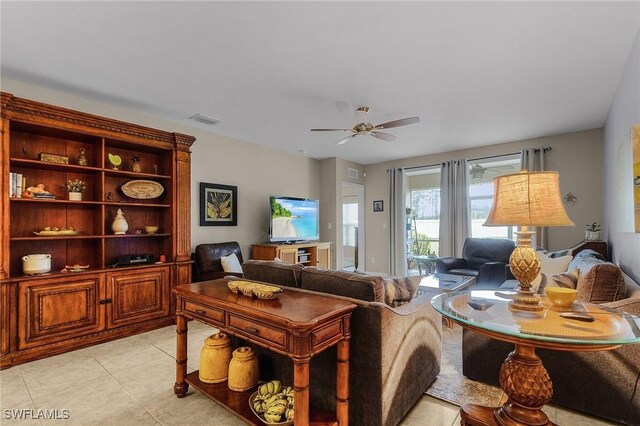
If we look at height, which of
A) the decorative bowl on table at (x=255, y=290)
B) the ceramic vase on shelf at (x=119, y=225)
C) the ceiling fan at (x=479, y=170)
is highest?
the ceiling fan at (x=479, y=170)

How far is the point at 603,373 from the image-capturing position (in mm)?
1841

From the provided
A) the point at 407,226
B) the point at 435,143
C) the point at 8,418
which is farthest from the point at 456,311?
the point at 407,226

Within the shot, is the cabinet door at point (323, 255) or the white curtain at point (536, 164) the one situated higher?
the white curtain at point (536, 164)

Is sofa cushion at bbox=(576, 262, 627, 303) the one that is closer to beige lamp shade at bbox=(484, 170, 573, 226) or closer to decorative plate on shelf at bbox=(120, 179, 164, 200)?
beige lamp shade at bbox=(484, 170, 573, 226)

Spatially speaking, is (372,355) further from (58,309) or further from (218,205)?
(218,205)

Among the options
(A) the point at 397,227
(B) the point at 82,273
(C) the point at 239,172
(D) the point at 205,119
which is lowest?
(B) the point at 82,273

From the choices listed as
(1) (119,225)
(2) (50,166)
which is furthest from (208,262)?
(2) (50,166)

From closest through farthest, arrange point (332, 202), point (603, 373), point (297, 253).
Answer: point (603, 373) → point (297, 253) → point (332, 202)

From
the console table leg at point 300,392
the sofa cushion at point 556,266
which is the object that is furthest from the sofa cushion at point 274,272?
the sofa cushion at point 556,266

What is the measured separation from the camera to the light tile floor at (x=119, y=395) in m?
1.89

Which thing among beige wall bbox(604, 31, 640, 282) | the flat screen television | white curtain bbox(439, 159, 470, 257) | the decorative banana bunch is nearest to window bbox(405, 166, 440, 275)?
white curtain bbox(439, 159, 470, 257)

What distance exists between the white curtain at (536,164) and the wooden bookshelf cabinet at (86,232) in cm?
518

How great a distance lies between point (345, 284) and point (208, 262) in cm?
281

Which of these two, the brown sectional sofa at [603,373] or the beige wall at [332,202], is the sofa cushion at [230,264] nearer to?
the beige wall at [332,202]
